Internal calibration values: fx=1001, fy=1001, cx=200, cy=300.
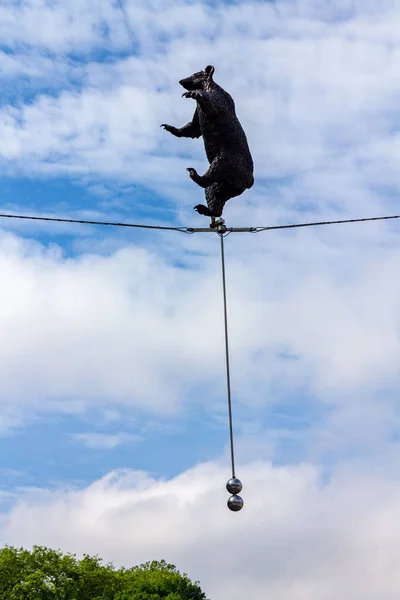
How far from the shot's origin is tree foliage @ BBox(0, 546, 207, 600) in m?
45.8

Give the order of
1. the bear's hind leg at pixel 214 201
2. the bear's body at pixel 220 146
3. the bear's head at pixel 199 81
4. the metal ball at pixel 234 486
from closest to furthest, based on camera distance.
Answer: the metal ball at pixel 234 486 < the bear's body at pixel 220 146 < the bear's head at pixel 199 81 < the bear's hind leg at pixel 214 201

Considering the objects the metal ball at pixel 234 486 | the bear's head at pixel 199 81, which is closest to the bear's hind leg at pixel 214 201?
the bear's head at pixel 199 81

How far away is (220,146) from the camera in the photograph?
41.2 feet

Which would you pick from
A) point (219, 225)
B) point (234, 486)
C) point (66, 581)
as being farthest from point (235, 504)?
point (66, 581)

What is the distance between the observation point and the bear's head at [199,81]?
12.5 m

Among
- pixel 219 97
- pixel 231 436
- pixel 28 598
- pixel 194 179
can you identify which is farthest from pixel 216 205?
pixel 28 598

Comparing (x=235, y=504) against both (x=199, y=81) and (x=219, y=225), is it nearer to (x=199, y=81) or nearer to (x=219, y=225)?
(x=219, y=225)

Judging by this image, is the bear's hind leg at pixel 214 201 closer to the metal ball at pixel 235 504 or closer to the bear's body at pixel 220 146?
the bear's body at pixel 220 146

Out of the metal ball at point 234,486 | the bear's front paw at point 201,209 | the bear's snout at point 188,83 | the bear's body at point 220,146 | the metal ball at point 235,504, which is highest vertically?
the bear's snout at point 188,83

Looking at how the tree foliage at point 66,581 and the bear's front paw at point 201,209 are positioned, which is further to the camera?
the tree foliage at point 66,581

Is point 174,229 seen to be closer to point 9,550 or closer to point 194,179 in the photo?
point 194,179

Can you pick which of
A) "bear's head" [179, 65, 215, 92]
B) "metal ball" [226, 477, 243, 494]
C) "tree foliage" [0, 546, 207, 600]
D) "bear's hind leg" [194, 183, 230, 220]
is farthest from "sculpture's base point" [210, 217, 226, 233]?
"tree foliage" [0, 546, 207, 600]

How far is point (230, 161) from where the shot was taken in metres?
12.5

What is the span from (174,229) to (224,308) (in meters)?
1.26
